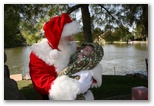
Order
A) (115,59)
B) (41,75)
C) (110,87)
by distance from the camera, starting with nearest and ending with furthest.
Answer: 1. (41,75)
2. (115,59)
3. (110,87)

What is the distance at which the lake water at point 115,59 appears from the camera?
6.41ft

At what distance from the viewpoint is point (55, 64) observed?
5.20ft

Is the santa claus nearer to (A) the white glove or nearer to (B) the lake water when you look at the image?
(A) the white glove

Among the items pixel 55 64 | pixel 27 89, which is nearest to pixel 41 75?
pixel 55 64

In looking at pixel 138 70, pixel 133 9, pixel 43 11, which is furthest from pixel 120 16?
pixel 43 11

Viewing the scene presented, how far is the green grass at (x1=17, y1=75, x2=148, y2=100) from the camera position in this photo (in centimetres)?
210

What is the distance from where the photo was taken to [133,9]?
2045mm

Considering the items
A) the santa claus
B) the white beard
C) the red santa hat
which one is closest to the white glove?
the santa claus

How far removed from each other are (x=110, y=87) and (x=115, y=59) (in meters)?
0.47

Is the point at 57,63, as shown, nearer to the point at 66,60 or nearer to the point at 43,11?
the point at 66,60

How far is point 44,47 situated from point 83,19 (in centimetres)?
67

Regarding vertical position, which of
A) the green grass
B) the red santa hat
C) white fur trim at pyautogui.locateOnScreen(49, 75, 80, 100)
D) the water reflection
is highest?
the red santa hat

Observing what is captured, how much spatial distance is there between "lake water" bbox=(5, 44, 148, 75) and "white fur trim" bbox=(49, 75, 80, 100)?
1.48 feet

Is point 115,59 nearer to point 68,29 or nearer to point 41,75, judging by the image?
point 68,29
